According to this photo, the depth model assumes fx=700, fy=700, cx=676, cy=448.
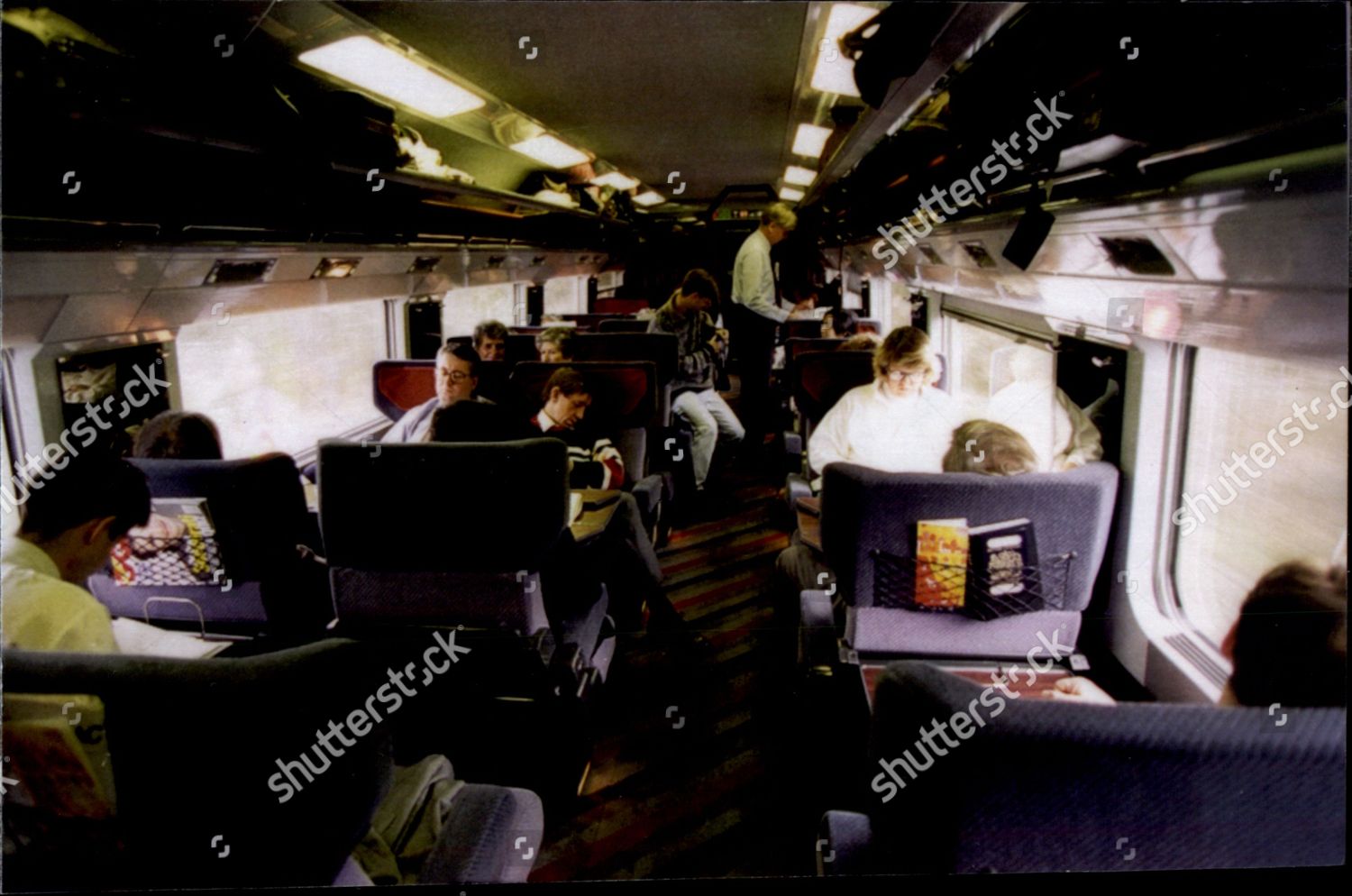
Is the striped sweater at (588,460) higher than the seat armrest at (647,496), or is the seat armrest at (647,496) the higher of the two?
the striped sweater at (588,460)

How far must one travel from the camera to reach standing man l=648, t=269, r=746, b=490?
17.5ft

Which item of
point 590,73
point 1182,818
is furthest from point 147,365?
point 1182,818

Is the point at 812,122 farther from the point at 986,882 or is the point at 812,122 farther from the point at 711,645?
the point at 986,882

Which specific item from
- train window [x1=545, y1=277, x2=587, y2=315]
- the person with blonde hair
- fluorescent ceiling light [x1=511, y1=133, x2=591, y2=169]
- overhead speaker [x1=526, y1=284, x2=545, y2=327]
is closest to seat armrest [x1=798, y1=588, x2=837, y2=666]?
the person with blonde hair

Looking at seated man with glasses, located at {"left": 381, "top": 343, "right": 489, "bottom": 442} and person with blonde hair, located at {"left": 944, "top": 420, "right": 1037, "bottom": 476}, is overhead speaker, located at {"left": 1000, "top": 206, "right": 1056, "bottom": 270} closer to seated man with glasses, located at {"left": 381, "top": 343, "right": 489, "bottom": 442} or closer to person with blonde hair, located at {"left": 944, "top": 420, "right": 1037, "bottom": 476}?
person with blonde hair, located at {"left": 944, "top": 420, "right": 1037, "bottom": 476}

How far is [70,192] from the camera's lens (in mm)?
1671

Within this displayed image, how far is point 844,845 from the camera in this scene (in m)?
1.31

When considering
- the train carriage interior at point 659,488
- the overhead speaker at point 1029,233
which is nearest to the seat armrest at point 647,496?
the train carriage interior at point 659,488

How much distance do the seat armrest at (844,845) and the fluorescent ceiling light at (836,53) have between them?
7.15ft

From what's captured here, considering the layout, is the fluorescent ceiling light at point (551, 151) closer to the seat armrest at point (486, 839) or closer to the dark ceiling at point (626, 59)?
the dark ceiling at point (626, 59)

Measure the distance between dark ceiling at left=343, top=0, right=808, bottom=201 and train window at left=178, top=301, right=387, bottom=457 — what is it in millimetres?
1574

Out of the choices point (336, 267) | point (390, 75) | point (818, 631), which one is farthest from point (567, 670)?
point (336, 267)

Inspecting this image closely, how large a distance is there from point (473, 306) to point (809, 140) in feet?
12.6

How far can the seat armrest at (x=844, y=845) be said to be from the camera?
130 centimetres
